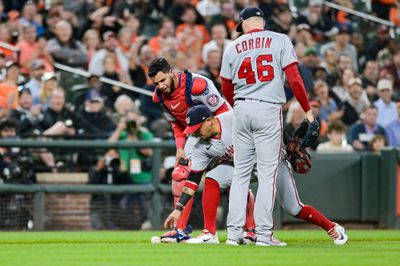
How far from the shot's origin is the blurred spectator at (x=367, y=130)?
18.0 m

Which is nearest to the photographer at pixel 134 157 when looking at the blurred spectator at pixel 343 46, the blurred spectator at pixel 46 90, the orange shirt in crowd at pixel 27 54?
the blurred spectator at pixel 46 90

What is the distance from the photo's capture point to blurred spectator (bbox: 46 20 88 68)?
19078mm

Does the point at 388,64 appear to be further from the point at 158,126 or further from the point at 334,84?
the point at 158,126

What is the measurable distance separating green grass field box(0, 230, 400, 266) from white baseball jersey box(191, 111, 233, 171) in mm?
922

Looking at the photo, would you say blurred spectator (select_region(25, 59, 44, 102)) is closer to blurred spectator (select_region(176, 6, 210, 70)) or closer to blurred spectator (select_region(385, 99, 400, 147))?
blurred spectator (select_region(176, 6, 210, 70))

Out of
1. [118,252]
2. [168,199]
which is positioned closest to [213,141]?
[118,252]

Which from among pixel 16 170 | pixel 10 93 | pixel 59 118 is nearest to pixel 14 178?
pixel 16 170

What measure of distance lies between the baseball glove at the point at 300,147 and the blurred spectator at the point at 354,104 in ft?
25.6

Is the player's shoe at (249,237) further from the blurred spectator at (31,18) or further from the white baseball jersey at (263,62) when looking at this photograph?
the blurred spectator at (31,18)

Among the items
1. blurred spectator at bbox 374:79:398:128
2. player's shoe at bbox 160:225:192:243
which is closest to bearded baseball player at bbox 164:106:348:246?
player's shoe at bbox 160:225:192:243

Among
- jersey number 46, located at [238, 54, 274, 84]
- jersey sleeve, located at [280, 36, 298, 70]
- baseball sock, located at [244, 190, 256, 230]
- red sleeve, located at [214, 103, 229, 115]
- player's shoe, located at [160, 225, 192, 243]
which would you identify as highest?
jersey sleeve, located at [280, 36, 298, 70]

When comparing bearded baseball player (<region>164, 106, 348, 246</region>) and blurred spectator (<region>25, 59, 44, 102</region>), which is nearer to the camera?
bearded baseball player (<region>164, 106, 348, 246</region>)

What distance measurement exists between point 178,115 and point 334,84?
8595 mm

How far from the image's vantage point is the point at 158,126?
58.9ft
